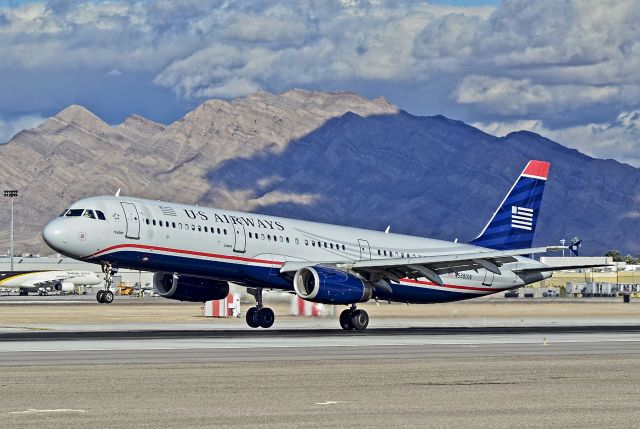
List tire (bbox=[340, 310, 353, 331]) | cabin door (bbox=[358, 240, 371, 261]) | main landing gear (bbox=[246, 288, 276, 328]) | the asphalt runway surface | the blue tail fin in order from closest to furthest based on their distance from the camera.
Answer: the asphalt runway surface → tire (bbox=[340, 310, 353, 331]) → main landing gear (bbox=[246, 288, 276, 328]) → cabin door (bbox=[358, 240, 371, 261]) → the blue tail fin

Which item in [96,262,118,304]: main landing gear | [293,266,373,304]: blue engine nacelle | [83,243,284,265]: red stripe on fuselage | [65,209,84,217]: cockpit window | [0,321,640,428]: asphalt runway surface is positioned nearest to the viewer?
[0,321,640,428]: asphalt runway surface

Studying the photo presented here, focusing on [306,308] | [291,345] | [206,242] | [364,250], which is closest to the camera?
[291,345]

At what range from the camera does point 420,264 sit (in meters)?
62.3

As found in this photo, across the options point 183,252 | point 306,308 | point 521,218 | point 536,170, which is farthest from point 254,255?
point 536,170

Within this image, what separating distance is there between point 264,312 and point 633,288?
145 m

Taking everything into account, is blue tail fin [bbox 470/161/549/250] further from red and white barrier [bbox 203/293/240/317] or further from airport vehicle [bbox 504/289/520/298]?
airport vehicle [bbox 504/289/520/298]

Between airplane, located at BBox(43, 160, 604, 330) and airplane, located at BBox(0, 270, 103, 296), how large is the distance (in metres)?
118

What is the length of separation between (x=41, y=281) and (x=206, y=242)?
12732 cm

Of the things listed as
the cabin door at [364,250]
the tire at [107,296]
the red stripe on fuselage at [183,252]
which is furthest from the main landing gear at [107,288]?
the cabin door at [364,250]

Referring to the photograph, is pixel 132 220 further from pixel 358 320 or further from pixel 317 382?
pixel 317 382

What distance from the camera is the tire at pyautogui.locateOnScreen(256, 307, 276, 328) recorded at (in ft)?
213

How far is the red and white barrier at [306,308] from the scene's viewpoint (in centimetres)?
7412

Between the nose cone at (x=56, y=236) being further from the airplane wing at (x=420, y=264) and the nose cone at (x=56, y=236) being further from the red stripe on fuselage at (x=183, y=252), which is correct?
the airplane wing at (x=420, y=264)

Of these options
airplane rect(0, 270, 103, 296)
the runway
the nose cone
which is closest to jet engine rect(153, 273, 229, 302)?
the runway
